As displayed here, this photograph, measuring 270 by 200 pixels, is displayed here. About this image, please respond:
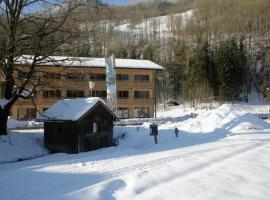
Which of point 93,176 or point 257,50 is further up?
point 257,50

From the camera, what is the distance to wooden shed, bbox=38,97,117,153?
28.6 meters

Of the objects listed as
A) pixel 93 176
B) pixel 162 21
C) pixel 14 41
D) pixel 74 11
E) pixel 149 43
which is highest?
pixel 162 21

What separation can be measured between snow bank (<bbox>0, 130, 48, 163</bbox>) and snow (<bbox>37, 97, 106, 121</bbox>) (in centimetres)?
184

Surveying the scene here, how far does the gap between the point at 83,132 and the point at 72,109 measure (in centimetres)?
223

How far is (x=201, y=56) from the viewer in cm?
8912

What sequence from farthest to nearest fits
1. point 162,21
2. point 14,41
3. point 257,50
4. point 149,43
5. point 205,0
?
point 162,21 < point 205,0 < point 149,43 < point 257,50 < point 14,41

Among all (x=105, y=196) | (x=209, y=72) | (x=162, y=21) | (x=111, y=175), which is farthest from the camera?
(x=162, y=21)

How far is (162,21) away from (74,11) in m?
131

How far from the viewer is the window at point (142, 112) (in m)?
68.5

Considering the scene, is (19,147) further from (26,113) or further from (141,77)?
(141,77)

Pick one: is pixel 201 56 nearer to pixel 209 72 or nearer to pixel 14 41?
pixel 209 72

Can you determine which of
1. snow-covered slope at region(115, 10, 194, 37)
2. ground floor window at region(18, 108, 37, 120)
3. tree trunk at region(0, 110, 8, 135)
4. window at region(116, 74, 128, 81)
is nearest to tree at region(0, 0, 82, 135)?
tree trunk at region(0, 110, 8, 135)

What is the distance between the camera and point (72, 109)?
30188 millimetres

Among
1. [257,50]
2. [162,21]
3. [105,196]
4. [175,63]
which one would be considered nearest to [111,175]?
[105,196]
